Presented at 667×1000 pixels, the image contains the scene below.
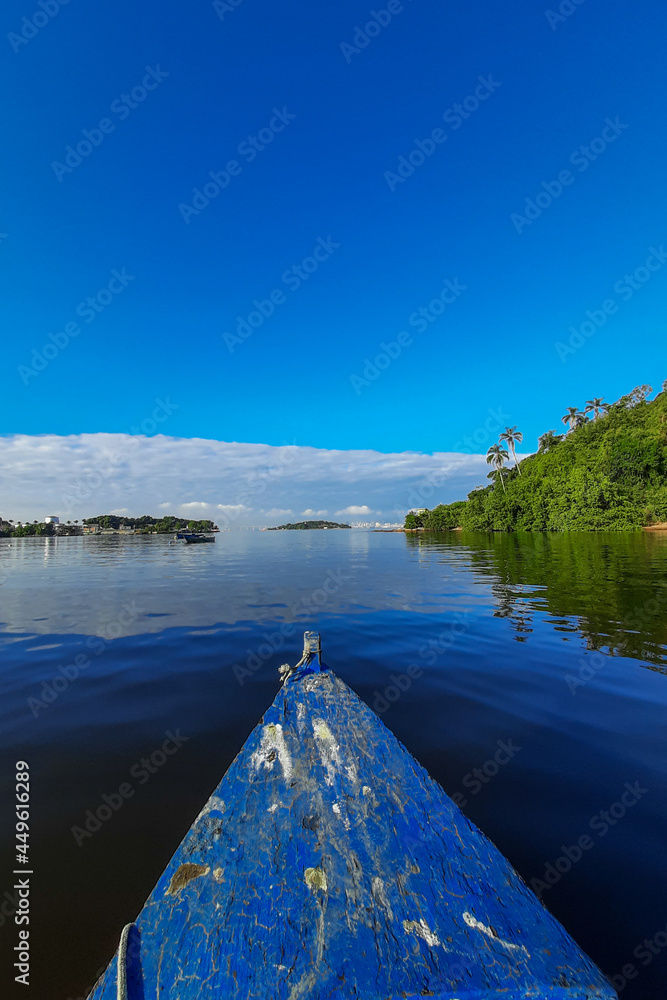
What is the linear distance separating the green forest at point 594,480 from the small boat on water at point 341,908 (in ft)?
218

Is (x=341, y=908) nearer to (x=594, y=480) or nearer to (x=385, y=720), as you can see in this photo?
(x=385, y=720)

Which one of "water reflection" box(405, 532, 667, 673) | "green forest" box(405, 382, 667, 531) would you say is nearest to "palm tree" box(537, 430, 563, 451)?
"green forest" box(405, 382, 667, 531)

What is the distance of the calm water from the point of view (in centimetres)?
248

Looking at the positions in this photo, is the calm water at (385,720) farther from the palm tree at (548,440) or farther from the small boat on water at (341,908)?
the palm tree at (548,440)

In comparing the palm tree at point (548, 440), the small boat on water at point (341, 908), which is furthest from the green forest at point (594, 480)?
the small boat on water at point (341, 908)

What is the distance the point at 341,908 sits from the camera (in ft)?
5.16

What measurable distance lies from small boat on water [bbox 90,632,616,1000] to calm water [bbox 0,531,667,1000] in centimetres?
115

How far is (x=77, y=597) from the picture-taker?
13258 mm

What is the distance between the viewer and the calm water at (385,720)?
97.6 inches

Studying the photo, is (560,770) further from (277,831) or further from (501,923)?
(277,831)

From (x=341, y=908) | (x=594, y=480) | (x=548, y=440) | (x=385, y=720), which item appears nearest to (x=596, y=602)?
(x=385, y=720)

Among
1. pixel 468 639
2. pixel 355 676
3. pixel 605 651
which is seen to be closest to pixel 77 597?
pixel 355 676

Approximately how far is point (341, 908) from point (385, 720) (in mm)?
3537

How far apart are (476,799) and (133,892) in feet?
8.69
